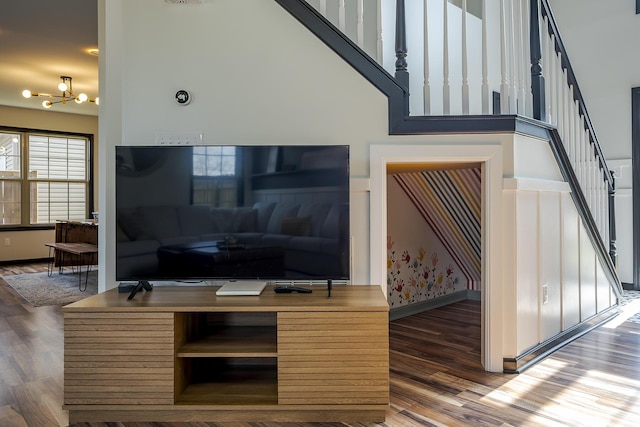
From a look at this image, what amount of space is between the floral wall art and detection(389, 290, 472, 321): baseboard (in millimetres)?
36

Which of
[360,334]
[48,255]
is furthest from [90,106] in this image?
[360,334]

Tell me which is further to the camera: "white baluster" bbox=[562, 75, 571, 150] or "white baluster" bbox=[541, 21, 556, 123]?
"white baluster" bbox=[562, 75, 571, 150]

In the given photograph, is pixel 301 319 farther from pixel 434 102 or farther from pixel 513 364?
pixel 434 102

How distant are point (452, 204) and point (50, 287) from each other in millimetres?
4700

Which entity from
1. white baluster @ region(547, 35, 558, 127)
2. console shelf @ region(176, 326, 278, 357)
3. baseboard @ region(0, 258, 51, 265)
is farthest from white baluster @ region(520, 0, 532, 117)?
baseboard @ region(0, 258, 51, 265)

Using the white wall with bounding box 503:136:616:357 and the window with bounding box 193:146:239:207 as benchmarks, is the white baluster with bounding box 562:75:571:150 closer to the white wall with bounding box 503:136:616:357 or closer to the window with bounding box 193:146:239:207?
the white wall with bounding box 503:136:616:357

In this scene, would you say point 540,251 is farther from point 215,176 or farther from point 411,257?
point 215,176

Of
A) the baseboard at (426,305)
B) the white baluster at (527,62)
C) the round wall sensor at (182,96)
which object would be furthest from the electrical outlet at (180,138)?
the white baluster at (527,62)

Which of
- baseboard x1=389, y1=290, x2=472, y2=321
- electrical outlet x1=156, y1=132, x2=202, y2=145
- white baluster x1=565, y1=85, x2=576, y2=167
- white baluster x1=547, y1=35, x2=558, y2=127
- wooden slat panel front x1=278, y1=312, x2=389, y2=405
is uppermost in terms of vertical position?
white baluster x1=547, y1=35, x2=558, y2=127

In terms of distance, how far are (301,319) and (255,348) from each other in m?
0.28

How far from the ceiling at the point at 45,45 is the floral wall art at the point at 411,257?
3102mm

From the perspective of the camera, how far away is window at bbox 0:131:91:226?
727 cm

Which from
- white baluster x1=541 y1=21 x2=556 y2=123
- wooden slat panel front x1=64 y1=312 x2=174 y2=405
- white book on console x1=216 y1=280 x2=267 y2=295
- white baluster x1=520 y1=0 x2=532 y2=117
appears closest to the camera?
wooden slat panel front x1=64 y1=312 x2=174 y2=405

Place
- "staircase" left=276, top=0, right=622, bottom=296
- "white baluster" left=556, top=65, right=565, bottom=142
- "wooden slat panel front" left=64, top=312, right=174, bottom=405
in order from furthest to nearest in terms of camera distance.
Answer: "white baluster" left=556, top=65, right=565, bottom=142 < "staircase" left=276, top=0, right=622, bottom=296 < "wooden slat panel front" left=64, top=312, right=174, bottom=405
